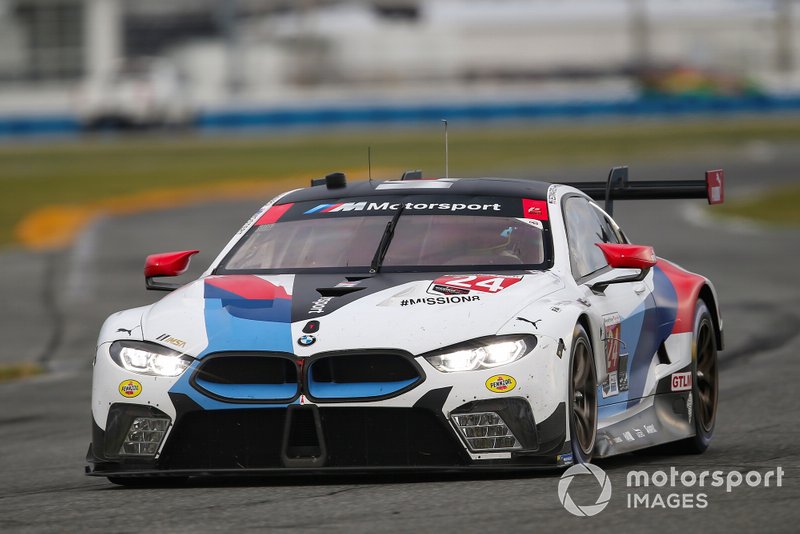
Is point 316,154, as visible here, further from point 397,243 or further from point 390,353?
point 390,353

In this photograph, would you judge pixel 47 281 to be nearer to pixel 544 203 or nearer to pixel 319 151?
pixel 544 203

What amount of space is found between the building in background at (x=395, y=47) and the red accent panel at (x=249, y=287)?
57104mm

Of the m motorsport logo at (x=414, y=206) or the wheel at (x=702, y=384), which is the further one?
the wheel at (x=702, y=384)

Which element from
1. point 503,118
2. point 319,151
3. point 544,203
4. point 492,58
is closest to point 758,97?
point 503,118

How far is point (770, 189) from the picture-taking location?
32031 millimetres

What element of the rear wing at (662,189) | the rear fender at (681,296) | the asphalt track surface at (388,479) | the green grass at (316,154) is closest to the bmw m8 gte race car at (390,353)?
the asphalt track surface at (388,479)

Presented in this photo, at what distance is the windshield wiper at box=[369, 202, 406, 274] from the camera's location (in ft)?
24.3

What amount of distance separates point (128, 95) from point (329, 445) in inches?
2053

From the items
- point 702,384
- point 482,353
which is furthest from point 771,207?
point 482,353

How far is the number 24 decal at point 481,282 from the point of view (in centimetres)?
692

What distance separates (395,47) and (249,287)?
246 ft

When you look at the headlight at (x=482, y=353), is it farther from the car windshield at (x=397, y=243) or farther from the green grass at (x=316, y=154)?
the green grass at (x=316, y=154)

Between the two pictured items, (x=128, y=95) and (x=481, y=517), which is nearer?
(x=481, y=517)

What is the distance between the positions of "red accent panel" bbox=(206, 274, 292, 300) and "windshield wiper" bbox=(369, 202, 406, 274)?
1.56ft
